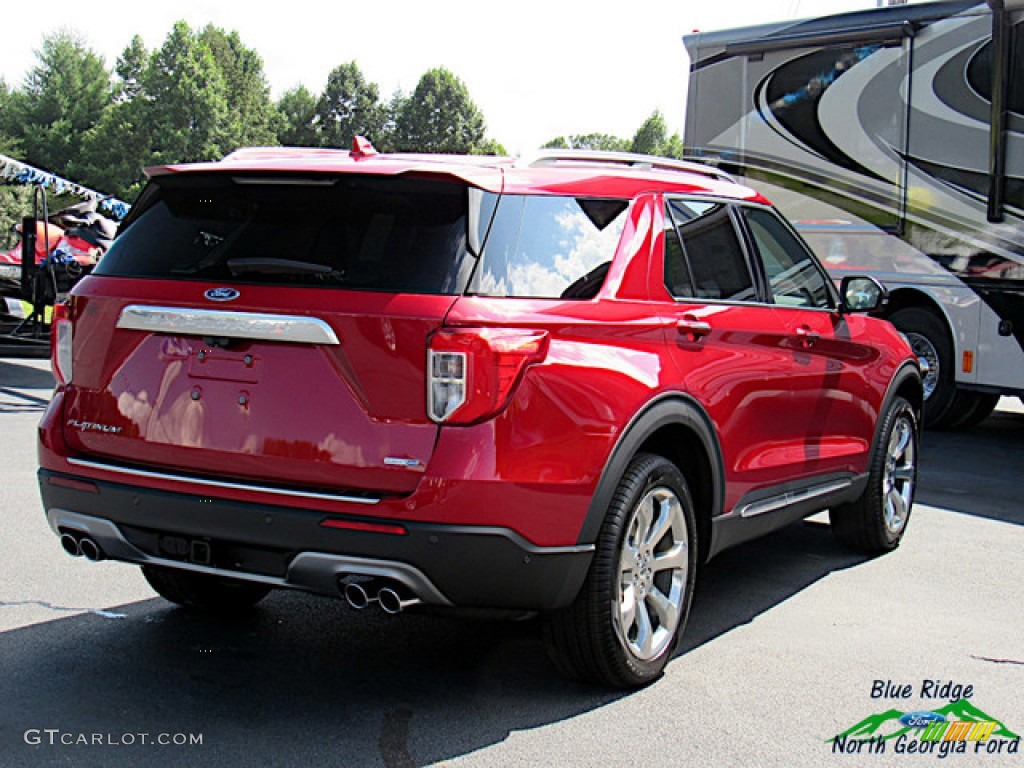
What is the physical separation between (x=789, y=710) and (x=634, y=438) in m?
1.03

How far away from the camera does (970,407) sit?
11664 mm

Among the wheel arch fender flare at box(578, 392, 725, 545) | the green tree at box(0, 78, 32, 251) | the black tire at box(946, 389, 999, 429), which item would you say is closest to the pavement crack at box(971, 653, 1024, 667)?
the wheel arch fender flare at box(578, 392, 725, 545)

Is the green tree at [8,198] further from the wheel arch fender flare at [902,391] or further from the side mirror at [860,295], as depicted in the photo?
the side mirror at [860,295]

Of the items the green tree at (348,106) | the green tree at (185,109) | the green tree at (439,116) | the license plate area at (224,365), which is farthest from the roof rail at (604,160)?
the green tree at (348,106)

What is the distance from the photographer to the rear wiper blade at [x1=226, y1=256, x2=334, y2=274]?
3879mm

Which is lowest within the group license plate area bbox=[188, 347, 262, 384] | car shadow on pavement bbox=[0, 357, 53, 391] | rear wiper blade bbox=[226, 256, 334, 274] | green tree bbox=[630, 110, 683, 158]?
car shadow on pavement bbox=[0, 357, 53, 391]

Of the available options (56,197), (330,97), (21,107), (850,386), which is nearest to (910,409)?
(850,386)

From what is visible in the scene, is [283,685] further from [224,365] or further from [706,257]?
[706,257]

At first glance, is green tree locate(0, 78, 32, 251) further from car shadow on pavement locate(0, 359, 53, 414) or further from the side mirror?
the side mirror

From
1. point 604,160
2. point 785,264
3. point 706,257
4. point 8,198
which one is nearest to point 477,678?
point 706,257

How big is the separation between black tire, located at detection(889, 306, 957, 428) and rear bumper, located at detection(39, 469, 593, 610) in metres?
8.34

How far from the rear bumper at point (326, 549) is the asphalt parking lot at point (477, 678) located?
0.46 meters

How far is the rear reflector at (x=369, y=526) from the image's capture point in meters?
3.64

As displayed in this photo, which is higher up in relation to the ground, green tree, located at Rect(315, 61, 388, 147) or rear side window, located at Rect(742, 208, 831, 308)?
green tree, located at Rect(315, 61, 388, 147)
